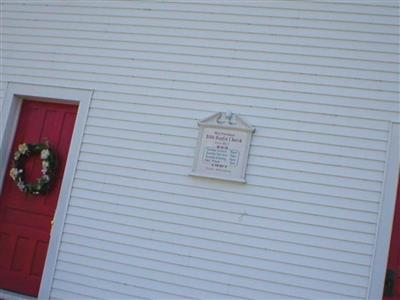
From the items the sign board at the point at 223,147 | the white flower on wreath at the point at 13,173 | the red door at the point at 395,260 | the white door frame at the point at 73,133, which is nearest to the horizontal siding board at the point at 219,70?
the white door frame at the point at 73,133

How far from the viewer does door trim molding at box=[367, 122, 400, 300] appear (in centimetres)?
443

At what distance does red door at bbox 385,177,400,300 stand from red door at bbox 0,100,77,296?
3369 mm

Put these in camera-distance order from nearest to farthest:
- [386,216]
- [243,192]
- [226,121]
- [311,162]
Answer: [386,216]
[311,162]
[243,192]
[226,121]

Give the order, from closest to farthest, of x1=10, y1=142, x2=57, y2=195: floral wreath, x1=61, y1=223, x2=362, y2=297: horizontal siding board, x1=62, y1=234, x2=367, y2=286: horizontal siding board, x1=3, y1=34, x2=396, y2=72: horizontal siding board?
x1=62, y1=234, x2=367, y2=286: horizontal siding board
x1=61, y1=223, x2=362, y2=297: horizontal siding board
x1=3, y1=34, x2=396, y2=72: horizontal siding board
x1=10, y1=142, x2=57, y2=195: floral wreath

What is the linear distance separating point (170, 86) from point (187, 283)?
76.5 inches

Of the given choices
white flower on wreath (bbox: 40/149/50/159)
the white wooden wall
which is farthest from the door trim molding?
white flower on wreath (bbox: 40/149/50/159)

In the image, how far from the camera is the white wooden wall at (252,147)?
4633mm

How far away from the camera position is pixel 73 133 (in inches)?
214

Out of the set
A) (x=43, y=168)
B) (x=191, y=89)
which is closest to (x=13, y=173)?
(x=43, y=168)

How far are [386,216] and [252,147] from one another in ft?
4.38

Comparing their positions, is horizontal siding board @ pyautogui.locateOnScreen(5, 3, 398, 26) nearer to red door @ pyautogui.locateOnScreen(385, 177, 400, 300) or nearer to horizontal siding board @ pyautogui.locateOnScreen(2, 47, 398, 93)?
horizontal siding board @ pyautogui.locateOnScreen(2, 47, 398, 93)

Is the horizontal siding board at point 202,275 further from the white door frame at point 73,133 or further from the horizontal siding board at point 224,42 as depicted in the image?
the horizontal siding board at point 224,42

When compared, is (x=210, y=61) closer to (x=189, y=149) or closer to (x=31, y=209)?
(x=189, y=149)

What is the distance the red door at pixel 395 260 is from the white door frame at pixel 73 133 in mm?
3159
